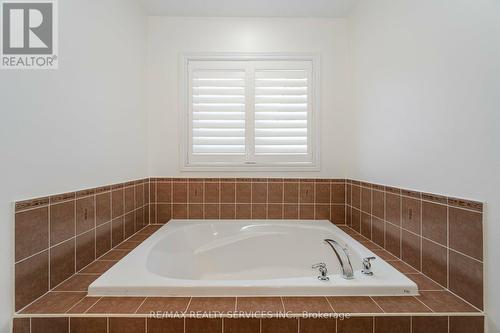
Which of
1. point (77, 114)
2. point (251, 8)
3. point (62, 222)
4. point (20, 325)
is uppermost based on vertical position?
point (251, 8)

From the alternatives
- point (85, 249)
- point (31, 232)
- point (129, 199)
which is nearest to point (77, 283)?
point (85, 249)

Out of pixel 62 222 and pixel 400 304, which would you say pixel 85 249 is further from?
pixel 400 304

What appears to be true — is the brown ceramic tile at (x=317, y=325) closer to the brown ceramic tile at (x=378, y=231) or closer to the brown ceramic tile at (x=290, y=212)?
the brown ceramic tile at (x=378, y=231)

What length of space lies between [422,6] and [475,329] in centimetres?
152

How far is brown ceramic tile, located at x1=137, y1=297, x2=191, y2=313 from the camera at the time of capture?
97 centimetres

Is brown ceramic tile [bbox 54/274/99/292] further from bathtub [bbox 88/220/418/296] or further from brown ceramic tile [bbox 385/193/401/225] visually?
brown ceramic tile [bbox 385/193/401/225]

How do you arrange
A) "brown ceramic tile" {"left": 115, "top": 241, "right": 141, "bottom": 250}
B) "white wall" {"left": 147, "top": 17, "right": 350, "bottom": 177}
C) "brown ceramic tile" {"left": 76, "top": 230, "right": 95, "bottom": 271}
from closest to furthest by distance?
"brown ceramic tile" {"left": 76, "top": 230, "right": 95, "bottom": 271} < "brown ceramic tile" {"left": 115, "top": 241, "right": 141, "bottom": 250} < "white wall" {"left": 147, "top": 17, "right": 350, "bottom": 177}

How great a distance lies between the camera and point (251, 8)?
2.05 metres

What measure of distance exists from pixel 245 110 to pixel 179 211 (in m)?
1.07

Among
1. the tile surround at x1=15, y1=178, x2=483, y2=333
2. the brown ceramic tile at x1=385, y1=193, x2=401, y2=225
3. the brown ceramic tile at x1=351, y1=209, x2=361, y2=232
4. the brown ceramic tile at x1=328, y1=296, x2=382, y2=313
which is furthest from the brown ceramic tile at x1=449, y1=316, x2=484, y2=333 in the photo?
the brown ceramic tile at x1=351, y1=209, x2=361, y2=232

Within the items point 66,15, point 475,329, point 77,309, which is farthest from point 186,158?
point 475,329

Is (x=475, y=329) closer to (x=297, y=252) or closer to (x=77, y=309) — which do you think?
(x=297, y=252)

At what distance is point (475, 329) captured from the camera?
96 centimetres

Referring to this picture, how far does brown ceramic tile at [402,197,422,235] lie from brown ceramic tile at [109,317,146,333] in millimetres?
1395
